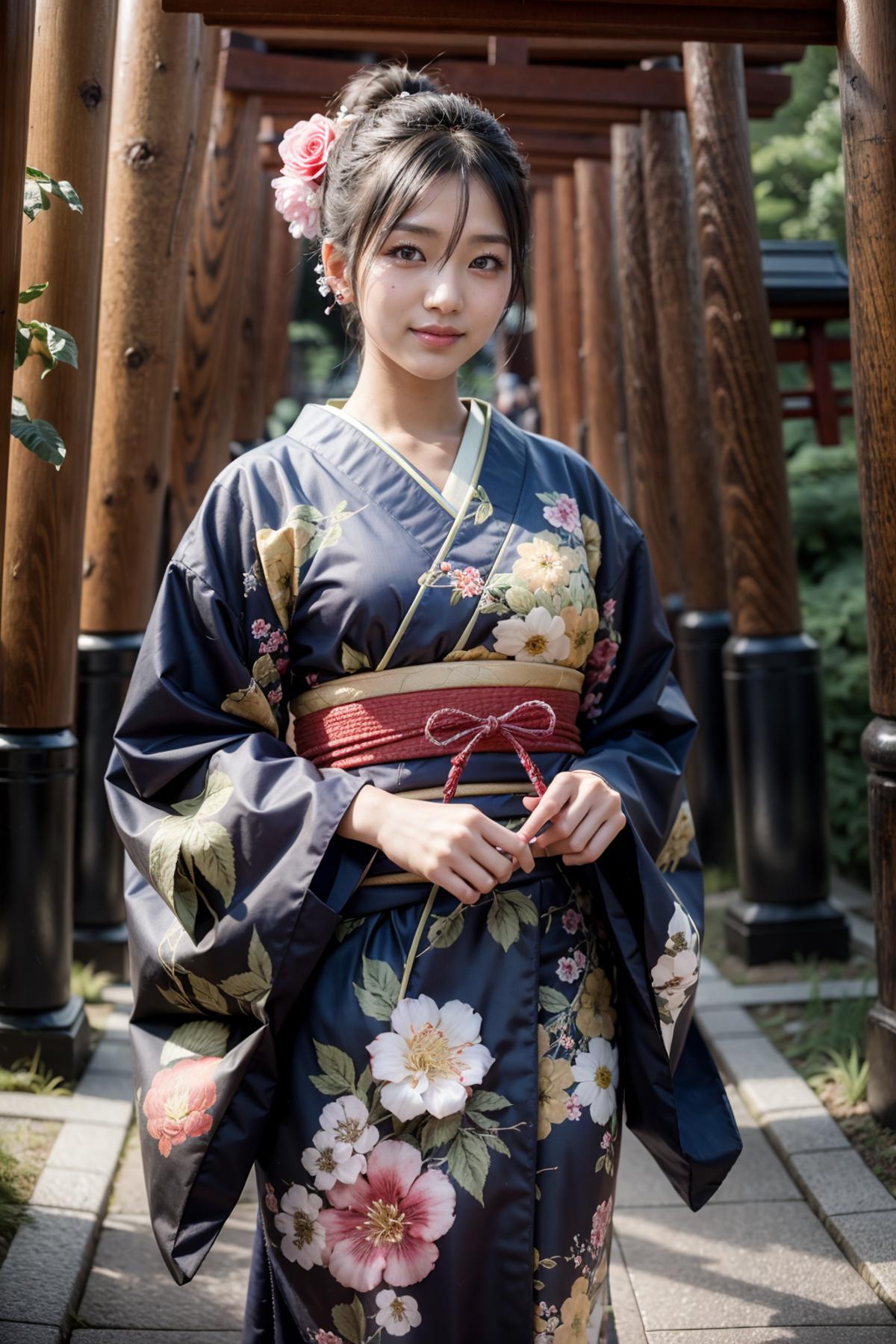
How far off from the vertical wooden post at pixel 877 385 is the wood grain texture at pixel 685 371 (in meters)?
3.11

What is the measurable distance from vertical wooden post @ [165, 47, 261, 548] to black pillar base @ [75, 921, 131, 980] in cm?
162

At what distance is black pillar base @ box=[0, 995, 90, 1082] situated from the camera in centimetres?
383

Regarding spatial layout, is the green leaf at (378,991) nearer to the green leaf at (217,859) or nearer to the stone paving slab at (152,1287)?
the green leaf at (217,859)

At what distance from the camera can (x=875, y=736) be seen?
11.1 feet

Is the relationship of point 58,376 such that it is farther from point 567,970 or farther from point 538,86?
point 538,86

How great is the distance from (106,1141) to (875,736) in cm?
216

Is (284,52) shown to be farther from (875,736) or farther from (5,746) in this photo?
(875,736)

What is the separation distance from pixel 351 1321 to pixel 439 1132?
31cm

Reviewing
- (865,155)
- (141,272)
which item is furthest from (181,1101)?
(141,272)

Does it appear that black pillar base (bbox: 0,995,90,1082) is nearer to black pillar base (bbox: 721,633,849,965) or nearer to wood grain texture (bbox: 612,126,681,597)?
black pillar base (bbox: 721,633,849,965)

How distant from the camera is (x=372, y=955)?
2.14 m

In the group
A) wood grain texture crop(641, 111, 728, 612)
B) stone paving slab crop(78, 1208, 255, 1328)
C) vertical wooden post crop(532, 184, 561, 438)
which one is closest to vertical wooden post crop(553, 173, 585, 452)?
vertical wooden post crop(532, 184, 561, 438)

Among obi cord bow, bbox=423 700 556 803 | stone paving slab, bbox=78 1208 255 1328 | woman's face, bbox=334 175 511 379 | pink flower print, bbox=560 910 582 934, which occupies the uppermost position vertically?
woman's face, bbox=334 175 511 379

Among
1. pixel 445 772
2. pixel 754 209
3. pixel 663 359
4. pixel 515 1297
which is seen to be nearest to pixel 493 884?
pixel 445 772
